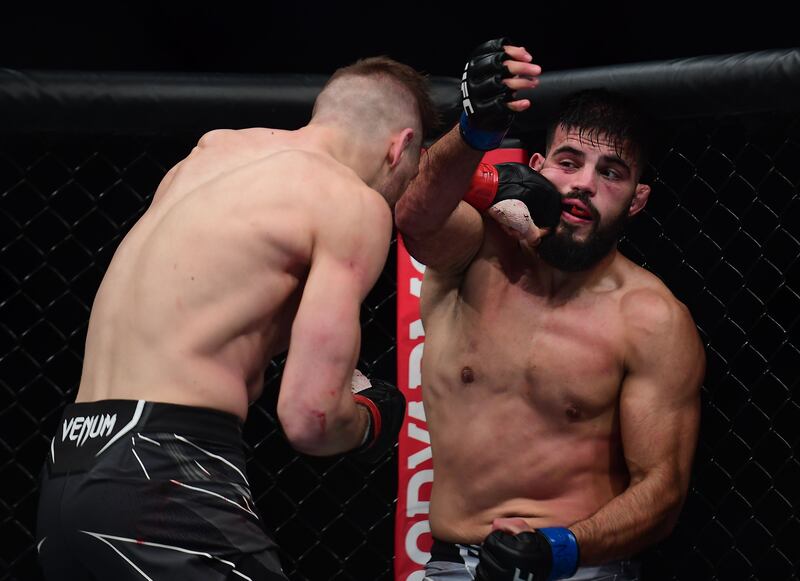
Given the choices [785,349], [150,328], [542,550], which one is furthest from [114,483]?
[785,349]

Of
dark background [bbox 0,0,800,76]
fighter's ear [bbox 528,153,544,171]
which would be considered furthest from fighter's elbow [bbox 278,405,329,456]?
dark background [bbox 0,0,800,76]

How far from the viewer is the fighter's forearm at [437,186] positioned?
170cm

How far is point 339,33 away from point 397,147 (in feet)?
3.89

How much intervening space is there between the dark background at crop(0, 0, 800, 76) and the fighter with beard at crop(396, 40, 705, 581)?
2.20 ft

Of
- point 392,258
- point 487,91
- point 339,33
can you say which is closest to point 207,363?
point 487,91

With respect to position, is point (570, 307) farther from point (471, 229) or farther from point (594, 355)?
point (471, 229)

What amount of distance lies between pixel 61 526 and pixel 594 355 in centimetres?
100

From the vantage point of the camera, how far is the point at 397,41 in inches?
104

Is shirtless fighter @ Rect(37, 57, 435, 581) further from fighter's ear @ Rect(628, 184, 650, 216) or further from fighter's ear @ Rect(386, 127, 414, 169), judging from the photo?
fighter's ear @ Rect(628, 184, 650, 216)

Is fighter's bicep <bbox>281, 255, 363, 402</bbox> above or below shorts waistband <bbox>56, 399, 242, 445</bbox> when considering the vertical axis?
above

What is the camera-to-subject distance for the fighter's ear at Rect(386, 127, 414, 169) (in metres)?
1.56

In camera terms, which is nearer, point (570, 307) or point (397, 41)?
point (570, 307)

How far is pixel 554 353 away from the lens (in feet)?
6.14

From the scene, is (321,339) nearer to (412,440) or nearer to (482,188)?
(482,188)
